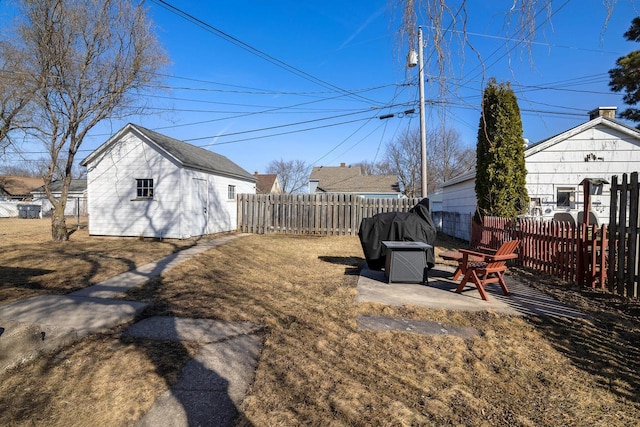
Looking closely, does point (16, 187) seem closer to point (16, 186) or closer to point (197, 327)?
point (16, 186)

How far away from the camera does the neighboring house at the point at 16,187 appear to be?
149 feet

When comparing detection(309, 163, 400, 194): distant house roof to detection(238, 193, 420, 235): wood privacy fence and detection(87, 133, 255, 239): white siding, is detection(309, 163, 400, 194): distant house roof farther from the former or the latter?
detection(87, 133, 255, 239): white siding

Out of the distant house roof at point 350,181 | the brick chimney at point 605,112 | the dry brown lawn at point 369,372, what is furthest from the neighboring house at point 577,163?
the distant house roof at point 350,181

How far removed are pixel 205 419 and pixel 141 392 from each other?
680mm

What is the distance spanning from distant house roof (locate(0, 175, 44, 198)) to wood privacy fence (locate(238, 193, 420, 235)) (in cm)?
4765

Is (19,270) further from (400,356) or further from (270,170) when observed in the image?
(270,170)

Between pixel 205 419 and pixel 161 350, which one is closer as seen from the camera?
pixel 205 419

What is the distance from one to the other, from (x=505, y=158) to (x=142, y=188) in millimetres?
13181

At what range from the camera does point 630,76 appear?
1095cm

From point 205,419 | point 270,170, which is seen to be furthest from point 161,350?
point 270,170

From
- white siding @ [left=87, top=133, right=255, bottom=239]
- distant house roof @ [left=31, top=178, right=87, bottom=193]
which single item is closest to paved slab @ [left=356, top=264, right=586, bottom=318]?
white siding @ [left=87, top=133, right=255, bottom=239]

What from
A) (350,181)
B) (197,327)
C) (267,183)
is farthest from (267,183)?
(197,327)

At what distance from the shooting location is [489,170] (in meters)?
10.9

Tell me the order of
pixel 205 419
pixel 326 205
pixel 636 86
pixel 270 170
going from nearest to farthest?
pixel 205 419, pixel 636 86, pixel 326 205, pixel 270 170
